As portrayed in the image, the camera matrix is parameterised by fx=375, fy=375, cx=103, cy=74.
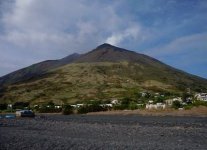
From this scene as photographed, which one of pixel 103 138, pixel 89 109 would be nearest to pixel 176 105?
pixel 89 109

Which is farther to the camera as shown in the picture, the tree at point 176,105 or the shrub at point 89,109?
the shrub at point 89,109

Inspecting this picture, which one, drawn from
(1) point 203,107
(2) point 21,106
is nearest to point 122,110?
(1) point 203,107

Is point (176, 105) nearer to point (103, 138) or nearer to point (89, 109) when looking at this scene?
point (89, 109)

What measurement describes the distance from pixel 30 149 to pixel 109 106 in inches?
5100

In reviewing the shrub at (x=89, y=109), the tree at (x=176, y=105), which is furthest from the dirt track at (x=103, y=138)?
the shrub at (x=89, y=109)

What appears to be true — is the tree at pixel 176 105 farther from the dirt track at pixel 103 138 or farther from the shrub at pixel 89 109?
the dirt track at pixel 103 138

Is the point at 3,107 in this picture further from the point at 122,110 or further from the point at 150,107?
the point at 150,107

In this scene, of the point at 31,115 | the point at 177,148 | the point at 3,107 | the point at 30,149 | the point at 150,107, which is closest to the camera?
the point at 30,149

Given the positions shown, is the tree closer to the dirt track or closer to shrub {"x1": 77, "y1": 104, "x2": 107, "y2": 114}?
shrub {"x1": 77, "y1": 104, "x2": 107, "y2": 114}

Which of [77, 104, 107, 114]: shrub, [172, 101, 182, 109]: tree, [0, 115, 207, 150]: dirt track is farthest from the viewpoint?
[77, 104, 107, 114]: shrub

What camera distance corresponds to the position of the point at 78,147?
25.0m

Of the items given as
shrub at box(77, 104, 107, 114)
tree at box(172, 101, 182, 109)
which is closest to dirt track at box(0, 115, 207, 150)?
tree at box(172, 101, 182, 109)

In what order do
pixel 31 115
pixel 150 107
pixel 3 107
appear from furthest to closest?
pixel 3 107, pixel 150 107, pixel 31 115

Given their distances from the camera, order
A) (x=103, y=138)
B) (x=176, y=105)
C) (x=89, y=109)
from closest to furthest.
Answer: (x=103, y=138)
(x=176, y=105)
(x=89, y=109)
